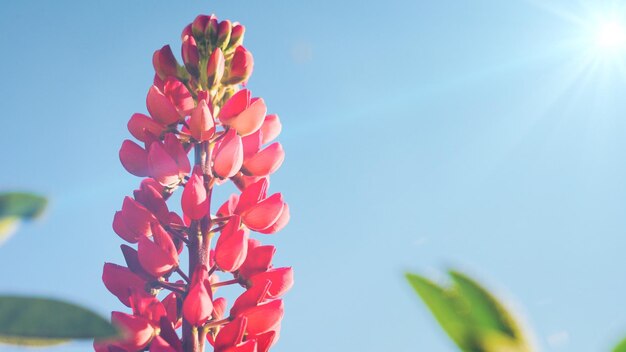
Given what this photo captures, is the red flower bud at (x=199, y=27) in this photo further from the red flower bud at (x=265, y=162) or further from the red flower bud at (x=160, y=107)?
the red flower bud at (x=265, y=162)

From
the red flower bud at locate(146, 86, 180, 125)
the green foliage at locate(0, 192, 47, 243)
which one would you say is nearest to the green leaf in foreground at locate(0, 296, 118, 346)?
the green foliage at locate(0, 192, 47, 243)

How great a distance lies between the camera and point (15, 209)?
639 mm

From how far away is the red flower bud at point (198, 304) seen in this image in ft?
8.66

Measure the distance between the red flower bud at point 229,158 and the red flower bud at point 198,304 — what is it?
804 millimetres

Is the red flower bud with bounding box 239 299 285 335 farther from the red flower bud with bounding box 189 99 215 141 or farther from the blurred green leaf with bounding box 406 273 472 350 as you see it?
the blurred green leaf with bounding box 406 273 472 350

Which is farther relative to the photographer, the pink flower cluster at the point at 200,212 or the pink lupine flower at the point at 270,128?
the pink lupine flower at the point at 270,128

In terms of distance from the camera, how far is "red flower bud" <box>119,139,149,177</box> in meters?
3.38

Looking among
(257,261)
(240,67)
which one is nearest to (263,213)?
(257,261)

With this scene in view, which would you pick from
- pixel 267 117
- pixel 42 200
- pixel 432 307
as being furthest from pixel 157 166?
pixel 432 307

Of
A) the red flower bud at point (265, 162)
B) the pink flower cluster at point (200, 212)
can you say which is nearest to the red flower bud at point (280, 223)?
the pink flower cluster at point (200, 212)

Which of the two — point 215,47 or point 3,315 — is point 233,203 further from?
point 3,315

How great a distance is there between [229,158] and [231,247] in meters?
0.58

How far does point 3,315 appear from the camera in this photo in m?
0.57

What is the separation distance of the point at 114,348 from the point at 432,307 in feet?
7.52
